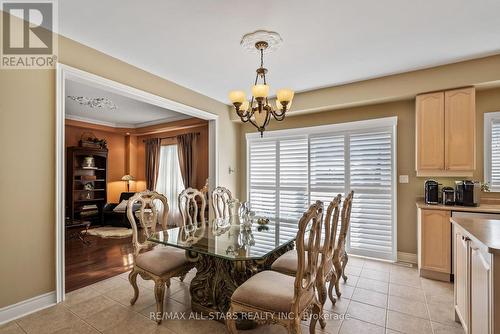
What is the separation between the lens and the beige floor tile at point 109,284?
9.23ft

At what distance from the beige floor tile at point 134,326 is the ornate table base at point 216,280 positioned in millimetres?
407

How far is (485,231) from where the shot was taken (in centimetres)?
163

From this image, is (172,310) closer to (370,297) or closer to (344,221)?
(344,221)

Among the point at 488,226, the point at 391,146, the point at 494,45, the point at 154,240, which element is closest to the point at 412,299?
the point at 488,226

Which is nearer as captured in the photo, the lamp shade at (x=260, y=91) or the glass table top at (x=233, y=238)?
the glass table top at (x=233, y=238)

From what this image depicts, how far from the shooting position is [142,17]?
220cm

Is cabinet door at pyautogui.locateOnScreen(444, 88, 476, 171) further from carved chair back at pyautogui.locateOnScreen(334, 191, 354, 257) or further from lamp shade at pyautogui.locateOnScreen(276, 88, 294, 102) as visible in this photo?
lamp shade at pyautogui.locateOnScreen(276, 88, 294, 102)

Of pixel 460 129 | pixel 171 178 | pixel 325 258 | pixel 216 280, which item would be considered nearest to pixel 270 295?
pixel 325 258

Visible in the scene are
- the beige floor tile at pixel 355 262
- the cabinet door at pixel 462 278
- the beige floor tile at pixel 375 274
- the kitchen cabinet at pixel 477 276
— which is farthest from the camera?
the beige floor tile at pixel 355 262

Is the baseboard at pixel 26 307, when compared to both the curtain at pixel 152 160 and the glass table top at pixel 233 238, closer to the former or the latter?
the glass table top at pixel 233 238

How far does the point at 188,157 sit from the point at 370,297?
4731 millimetres

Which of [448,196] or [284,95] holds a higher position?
[284,95]

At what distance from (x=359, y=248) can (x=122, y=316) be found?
334 centimetres

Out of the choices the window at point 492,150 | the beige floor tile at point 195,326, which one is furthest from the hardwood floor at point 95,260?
the window at point 492,150
